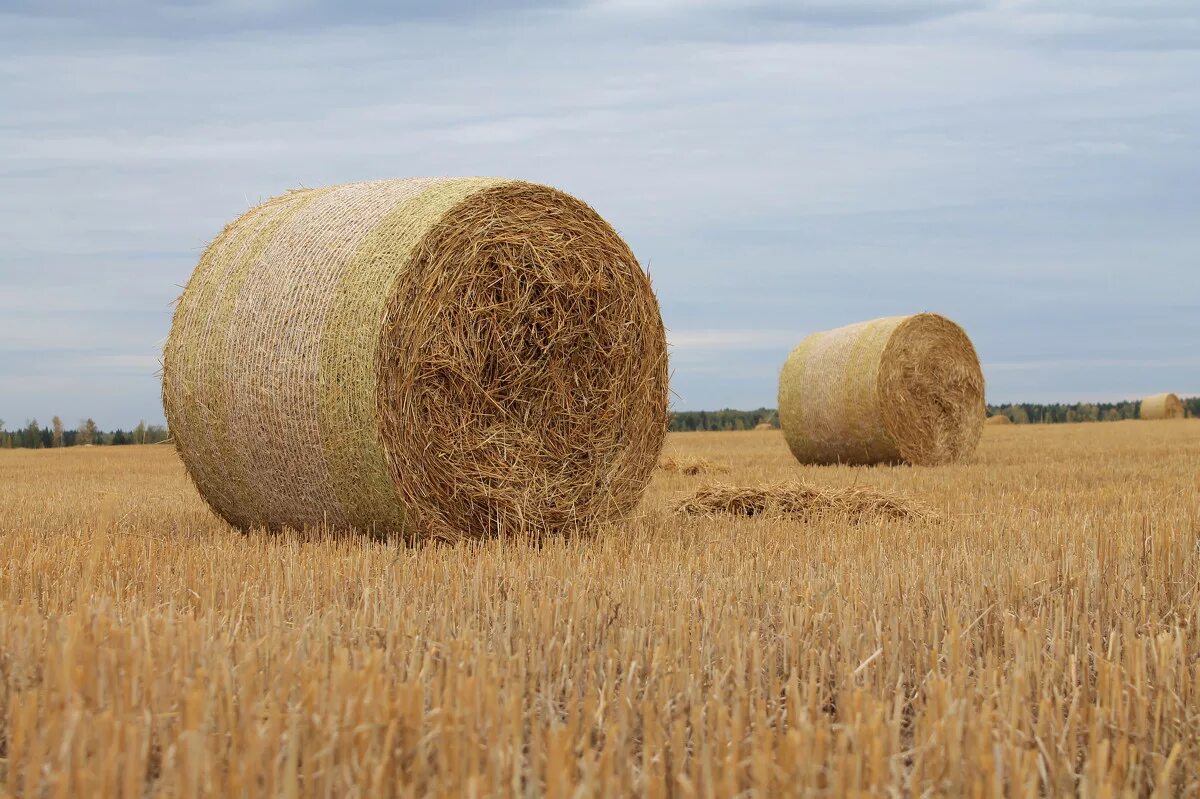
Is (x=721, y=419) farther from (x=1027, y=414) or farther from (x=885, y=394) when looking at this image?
(x=885, y=394)

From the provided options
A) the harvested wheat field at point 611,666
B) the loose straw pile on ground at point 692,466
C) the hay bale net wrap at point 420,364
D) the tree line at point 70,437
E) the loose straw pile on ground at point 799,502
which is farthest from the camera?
the tree line at point 70,437

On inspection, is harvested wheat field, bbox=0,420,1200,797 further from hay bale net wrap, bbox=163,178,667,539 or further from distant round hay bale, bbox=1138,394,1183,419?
distant round hay bale, bbox=1138,394,1183,419

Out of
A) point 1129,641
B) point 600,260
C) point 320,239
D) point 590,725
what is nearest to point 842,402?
point 600,260

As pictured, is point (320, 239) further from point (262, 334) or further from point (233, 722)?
point (233, 722)

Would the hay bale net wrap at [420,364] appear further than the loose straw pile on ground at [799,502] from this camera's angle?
No

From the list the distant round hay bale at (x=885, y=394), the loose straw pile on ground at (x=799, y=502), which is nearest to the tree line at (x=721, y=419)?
the distant round hay bale at (x=885, y=394)

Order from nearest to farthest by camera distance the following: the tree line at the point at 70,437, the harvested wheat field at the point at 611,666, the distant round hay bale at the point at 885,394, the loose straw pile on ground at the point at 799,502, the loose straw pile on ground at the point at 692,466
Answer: the harvested wheat field at the point at 611,666 < the loose straw pile on ground at the point at 799,502 < the loose straw pile on ground at the point at 692,466 < the distant round hay bale at the point at 885,394 < the tree line at the point at 70,437

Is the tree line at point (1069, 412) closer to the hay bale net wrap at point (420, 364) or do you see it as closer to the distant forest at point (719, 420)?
the distant forest at point (719, 420)

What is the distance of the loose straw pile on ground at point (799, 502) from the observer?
7766mm

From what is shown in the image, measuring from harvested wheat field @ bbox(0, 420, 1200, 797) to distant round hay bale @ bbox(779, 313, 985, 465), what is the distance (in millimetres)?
7947

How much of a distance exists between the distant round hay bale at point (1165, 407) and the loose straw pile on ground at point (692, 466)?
27892 mm

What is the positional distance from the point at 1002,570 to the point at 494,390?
2.95 meters

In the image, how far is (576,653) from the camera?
351cm

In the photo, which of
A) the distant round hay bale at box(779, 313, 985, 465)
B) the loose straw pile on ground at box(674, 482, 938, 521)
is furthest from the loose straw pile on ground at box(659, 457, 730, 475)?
the loose straw pile on ground at box(674, 482, 938, 521)
